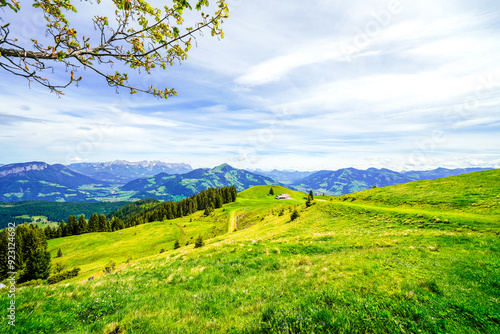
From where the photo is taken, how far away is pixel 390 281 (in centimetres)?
726

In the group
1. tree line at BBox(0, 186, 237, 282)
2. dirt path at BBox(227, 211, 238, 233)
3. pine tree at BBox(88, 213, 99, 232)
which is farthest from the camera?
pine tree at BBox(88, 213, 99, 232)

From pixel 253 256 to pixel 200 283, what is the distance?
5.69 meters

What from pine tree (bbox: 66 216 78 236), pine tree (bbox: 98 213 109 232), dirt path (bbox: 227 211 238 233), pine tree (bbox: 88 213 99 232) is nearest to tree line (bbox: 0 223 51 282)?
dirt path (bbox: 227 211 238 233)

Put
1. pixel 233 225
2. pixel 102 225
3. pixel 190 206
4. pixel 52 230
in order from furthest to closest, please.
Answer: pixel 190 206 → pixel 102 225 → pixel 52 230 → pixel 233 225

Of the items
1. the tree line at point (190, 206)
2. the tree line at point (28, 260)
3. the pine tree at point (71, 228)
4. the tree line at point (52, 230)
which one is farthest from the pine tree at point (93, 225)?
the tree line at point (28, 260)

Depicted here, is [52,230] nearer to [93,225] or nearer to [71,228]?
[71,228]

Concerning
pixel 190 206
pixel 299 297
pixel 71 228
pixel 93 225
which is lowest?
pixel 71 228

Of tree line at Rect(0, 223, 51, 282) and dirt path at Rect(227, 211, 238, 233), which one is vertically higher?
dirt path at Rect(227, 211, 238, 233)

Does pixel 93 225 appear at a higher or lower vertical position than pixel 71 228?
higher

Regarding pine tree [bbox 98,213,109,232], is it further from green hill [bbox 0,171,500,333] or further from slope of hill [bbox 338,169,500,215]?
slope of hill [bbox 338,169,500,215]

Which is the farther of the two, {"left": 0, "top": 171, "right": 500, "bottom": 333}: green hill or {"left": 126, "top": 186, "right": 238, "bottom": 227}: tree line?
{"left": 126, "top": 186, "right": 238, "bottom": 227}: tree line

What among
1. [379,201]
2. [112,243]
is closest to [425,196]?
[379,201]

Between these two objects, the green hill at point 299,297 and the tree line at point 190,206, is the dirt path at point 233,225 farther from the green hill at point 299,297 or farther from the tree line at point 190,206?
the green hill at point 299,297

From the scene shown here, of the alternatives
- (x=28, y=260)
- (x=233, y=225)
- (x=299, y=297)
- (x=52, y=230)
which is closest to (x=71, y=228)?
(x=52, y=230)
